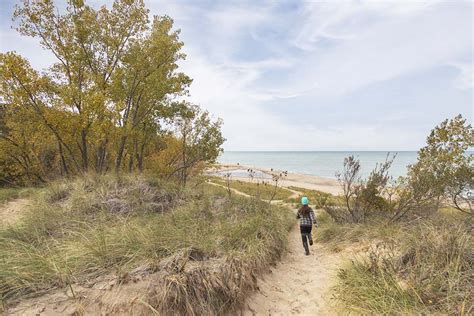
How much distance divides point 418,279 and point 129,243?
5.05 meters

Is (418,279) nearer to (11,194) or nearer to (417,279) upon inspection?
(417,279)

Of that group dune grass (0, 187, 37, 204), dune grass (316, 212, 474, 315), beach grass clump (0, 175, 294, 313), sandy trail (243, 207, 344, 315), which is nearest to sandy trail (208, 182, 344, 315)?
sandy trail (243, 207, 344, 315)

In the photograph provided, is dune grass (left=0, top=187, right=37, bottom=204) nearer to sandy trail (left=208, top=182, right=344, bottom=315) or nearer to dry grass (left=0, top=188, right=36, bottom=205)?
dry grass (left=0, top=188, right=36, bottom=205)

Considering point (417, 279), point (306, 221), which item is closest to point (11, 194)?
point (306, 221)

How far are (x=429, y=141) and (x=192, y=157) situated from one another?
12436mm

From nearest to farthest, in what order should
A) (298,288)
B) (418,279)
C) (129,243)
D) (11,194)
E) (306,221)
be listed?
1. (418,279)
2. (129,243)
3. (298,288)
4. (306,221)
5. (11,194)

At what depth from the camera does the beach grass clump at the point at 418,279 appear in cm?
405

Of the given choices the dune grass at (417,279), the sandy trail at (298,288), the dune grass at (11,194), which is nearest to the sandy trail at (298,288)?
the sandy trail at (298,288)

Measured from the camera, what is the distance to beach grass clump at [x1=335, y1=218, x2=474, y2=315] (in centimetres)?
405

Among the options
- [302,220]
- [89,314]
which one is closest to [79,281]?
[89,314]

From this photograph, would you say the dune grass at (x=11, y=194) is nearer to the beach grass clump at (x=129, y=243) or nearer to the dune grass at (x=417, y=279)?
the beach grass clump at (x=129, y=243)

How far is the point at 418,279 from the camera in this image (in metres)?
4.55

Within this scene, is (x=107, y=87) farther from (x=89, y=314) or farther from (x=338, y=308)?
(x=338, y=308)

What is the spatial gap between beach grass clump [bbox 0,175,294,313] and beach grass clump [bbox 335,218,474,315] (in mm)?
1965
